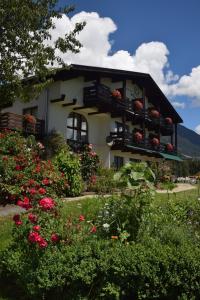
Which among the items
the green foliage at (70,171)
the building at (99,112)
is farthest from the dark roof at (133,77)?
the green foliage at (70,171)

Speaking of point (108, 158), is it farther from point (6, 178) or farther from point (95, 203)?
point (95, 203)

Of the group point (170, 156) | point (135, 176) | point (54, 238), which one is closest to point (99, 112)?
point (170, 156)

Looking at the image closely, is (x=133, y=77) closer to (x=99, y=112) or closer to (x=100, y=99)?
(x=99, y=112)

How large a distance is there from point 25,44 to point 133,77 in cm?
1810

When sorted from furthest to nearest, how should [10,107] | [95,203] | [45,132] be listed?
[10,107] → [45,132] → [95,203]

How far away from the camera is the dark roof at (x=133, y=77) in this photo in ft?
85.1

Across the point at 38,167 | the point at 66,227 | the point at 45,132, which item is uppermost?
the point at 45,132

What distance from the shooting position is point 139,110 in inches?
1303

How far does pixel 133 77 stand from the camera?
31234 mm

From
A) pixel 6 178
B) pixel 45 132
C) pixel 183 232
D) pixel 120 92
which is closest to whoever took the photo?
pixel 183 232

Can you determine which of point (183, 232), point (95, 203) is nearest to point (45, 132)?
point (95, 203)

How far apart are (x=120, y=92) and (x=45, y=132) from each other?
326 inches

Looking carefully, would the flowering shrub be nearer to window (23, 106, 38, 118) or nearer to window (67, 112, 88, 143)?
window (67, 112, 88, 143)

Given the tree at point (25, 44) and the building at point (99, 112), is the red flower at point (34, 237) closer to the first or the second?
the tree at point (25, 44)
